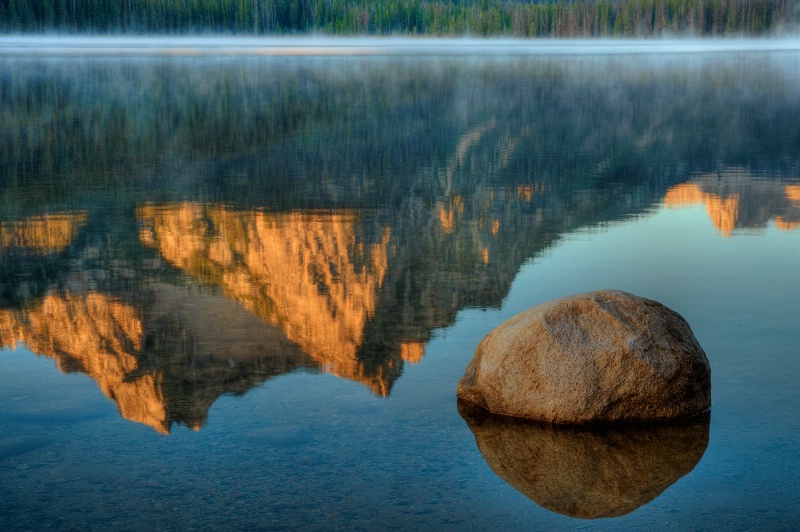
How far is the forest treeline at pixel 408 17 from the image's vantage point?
137 metres

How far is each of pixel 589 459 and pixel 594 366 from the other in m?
0.74

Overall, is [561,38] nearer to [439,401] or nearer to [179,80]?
[179,80]

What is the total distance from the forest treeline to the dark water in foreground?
118354 millimetres

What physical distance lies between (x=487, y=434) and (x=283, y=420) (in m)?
1.49

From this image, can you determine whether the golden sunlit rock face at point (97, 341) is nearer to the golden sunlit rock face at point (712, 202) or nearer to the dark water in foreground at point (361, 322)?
the dark water in foreground at point (361, 322)

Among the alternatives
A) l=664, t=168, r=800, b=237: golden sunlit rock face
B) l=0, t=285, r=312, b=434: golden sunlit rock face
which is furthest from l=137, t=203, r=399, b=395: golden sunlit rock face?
l=664, t=168, r=800, b=237: golden sunlit rock face

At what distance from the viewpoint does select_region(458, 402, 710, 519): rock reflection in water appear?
22.6ft

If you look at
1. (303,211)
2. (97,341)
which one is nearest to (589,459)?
(97,341)

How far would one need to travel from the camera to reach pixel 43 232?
1499cm

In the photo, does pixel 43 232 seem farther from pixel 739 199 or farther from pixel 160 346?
pixel 739 199

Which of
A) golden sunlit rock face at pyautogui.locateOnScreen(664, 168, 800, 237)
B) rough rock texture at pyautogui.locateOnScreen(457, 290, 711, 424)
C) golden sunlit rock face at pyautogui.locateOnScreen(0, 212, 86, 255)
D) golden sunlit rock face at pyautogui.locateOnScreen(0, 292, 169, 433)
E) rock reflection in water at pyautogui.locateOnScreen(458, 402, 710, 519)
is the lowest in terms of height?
golden sunlit rock face at pyautogui.locateOnScreen(664, 168, 800, 237)

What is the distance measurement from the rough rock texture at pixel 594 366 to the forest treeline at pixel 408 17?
133339 mm

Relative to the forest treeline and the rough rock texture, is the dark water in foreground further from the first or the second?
the forest treeline

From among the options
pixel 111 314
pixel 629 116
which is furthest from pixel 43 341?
pixel 629 116
